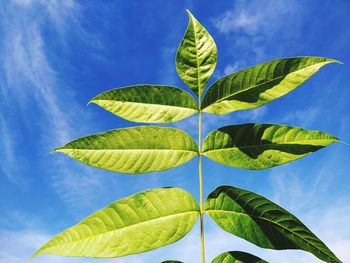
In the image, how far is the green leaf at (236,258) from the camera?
170 cm

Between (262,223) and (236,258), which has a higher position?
(262,223)

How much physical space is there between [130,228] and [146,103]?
70 centimetres

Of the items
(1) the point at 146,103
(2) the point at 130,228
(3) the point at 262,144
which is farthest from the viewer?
(1) the point at 146,103

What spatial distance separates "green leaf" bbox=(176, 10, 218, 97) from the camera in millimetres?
2115

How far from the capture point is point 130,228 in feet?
5.63

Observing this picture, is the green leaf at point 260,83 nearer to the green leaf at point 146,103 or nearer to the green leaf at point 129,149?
the green leaf at point 146,103

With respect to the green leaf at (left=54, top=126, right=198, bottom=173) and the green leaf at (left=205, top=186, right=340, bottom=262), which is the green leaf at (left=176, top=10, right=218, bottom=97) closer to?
the green leaf at (left=54, top=126, right=198, bottom=173)

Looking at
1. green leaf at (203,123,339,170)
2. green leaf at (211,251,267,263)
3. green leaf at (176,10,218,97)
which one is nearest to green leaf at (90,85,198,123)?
green leaf at (176,10,218,97)

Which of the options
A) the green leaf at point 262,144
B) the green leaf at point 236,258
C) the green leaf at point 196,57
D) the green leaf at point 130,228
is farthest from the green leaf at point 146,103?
the green leaf at point 236,258

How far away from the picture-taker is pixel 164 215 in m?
1.78

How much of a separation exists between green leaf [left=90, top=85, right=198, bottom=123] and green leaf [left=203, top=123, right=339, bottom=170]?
252 millimetres

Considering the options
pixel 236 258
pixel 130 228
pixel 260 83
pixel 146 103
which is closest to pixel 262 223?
pixel 236 258

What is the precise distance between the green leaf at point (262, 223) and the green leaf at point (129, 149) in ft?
1.10

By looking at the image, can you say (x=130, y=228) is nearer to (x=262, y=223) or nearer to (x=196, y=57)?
(x=262, y=223)
